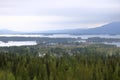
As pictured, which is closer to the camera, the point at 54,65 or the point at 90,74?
the point at 90,74

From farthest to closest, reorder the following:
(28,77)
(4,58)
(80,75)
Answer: (4,58) → (80,75) → (28,77)

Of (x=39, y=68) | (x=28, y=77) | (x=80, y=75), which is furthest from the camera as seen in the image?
(x=39, y=68)

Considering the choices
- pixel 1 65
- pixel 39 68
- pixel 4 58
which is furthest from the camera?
pixel 4 58

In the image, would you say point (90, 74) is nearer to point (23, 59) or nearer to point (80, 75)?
point (80, 75)

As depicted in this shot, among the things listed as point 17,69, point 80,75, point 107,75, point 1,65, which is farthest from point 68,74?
point 1,65

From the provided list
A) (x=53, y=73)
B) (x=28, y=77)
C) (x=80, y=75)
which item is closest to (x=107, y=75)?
(x=80, y=75)

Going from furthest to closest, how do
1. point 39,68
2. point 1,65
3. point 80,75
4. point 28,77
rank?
point 1,65 < point 39,68 < point 80,75 < point 28,77

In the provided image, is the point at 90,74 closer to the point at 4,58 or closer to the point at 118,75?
the point at 118,75

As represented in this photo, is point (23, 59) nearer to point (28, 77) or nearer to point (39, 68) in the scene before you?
point (39, 68)
